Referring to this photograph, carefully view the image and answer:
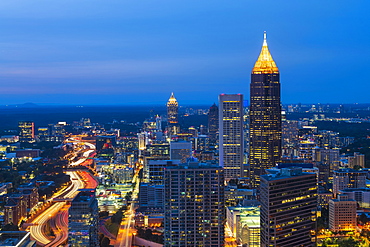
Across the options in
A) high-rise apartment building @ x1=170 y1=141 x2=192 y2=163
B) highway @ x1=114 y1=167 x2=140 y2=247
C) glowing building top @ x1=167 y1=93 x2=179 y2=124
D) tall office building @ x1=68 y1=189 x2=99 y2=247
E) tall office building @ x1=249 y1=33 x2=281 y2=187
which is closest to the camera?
tall office building @ x1=68 y1=189 x2=99 y2=247

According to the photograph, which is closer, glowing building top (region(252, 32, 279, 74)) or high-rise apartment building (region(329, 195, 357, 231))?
high-rise apartment building (region(329, 195, 357, 231))

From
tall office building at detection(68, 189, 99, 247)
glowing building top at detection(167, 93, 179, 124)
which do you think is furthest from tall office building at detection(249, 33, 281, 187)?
glowing building top at detection(167, 93, 179, 124)

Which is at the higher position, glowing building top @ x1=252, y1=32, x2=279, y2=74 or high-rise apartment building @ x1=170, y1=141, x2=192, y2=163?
glowing building top @ x1=252, y1=32, x2=279, y2=74

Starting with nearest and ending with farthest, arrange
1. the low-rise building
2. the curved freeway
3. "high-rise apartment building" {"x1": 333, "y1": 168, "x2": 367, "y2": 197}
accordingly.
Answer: the low-rise building
the curved freeway
"high-rise apartment building" {"x1": 333, "y1": 168, "x2": 367, "y2": 197}

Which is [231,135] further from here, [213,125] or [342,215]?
[213,125]

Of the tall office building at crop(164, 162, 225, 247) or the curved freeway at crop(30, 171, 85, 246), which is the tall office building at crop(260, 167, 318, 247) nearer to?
the tall office building at crop(164, 162, 225, 247)

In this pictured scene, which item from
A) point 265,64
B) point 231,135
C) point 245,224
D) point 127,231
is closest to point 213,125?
point 231,135

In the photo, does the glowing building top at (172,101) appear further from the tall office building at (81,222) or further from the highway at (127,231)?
the tall office building at (81,222)
